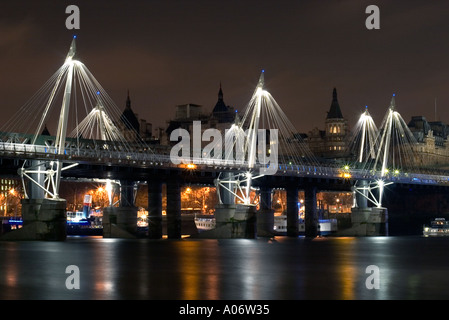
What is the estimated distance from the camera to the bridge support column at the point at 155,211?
12450 cm

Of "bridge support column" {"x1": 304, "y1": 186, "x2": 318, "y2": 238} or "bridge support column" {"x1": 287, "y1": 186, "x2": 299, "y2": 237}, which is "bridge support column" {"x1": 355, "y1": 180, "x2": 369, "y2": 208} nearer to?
"bridge support column" {"x1": 304, "y1": 186, "x2": 318, "y2": 238}

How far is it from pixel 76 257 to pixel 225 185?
53.1 m

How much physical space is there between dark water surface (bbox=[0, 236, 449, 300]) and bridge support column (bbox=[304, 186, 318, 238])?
75.2m

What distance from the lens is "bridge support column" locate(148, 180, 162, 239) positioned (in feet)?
408

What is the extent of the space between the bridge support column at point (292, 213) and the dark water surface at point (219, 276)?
7461 centimetres

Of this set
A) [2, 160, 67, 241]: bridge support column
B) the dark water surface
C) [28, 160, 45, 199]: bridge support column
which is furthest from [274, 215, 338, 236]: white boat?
the dark water surface

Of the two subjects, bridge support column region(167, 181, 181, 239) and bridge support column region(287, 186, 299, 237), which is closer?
bridge support column region(167, 181, 181, 239)

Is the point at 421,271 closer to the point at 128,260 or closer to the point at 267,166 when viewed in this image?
the point at 128,260

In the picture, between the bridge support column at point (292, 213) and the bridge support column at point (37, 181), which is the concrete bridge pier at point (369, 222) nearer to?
the bridge support column at point (292, 213)

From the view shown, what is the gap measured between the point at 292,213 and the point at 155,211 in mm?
32500

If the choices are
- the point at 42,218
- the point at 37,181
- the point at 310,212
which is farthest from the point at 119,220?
the point at 310,212

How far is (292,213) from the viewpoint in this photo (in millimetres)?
147500
